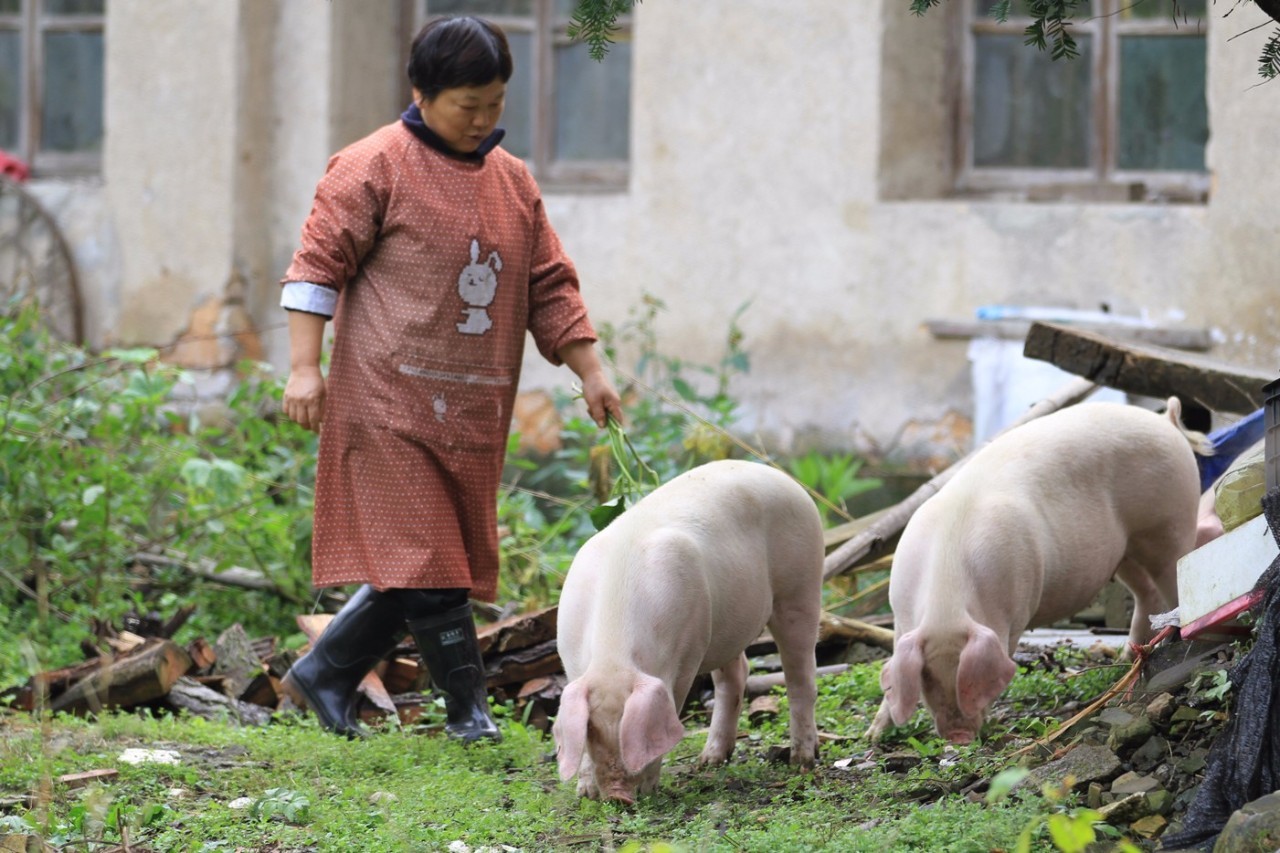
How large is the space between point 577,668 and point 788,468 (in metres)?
4.33

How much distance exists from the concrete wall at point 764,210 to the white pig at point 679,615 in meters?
3.69

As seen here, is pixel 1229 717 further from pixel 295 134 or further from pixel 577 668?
pixel 295 134

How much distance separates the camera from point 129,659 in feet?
16.0

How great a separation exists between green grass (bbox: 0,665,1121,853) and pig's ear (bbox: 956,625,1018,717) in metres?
0.15

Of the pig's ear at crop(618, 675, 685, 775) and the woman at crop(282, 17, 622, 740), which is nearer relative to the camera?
the pig's ear at crop(618, 675, 685, 775)

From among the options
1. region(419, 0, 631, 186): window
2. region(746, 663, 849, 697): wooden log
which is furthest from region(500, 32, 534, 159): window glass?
region(746, 663, 849, 697): wooden log

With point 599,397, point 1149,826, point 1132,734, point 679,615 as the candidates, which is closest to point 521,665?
point 599,397

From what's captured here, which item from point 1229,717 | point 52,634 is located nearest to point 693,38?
point 52,634

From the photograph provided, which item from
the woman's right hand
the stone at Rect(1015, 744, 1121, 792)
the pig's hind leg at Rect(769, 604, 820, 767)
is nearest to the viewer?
the stone at Rect(1015, 744, 1121, 792)

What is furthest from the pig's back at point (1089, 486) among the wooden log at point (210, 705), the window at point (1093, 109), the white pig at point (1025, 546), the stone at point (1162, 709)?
the window at point (1093, 109)

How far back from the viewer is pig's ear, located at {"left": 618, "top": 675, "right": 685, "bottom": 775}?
328 cm

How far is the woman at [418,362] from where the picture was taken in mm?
4328

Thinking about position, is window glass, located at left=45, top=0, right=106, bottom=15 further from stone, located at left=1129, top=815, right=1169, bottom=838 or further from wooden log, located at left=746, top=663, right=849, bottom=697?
stone, located at left=1129, top=815, right=1169, bottom=838

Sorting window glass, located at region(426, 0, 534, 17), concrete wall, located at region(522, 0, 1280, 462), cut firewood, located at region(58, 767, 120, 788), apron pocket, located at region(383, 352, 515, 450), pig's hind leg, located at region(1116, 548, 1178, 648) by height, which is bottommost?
cut firewood, located at region(58, 767, 120, 788)
